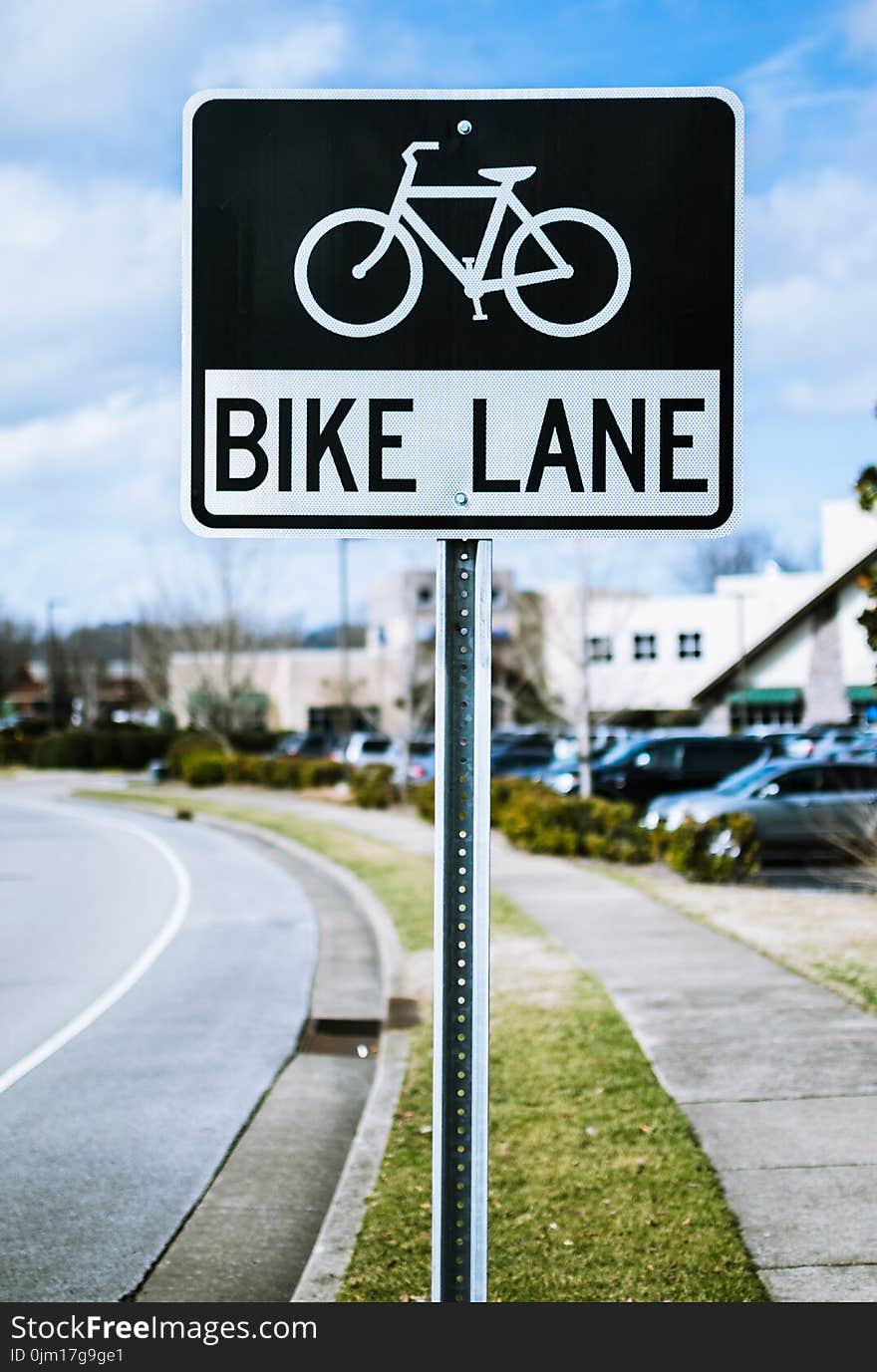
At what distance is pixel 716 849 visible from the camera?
17969 millimetres

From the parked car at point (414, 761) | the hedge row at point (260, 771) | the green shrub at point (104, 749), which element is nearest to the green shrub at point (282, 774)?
the hedge row at point (260, 771)

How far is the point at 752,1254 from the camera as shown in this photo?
15.8ft

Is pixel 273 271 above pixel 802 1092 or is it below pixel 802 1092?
above

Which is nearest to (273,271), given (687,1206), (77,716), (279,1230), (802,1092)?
(687,1206)

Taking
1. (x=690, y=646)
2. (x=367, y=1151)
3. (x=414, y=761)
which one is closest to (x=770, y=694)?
(x=690, y=646)

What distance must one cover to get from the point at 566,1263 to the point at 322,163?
376 centimetres

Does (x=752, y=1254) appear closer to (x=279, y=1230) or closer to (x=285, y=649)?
(x=279, y=1230)

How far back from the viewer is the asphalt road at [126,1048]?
5730 mm

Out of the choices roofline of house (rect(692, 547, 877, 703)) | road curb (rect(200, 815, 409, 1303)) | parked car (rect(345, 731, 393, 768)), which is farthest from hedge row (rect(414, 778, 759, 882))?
roofline of house (rect(692, 547, 877, 703))

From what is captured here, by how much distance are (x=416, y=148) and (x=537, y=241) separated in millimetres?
249

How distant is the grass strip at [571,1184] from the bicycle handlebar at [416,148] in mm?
3446

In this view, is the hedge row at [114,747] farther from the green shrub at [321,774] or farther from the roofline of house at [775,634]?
the roofline of house at [775,634]

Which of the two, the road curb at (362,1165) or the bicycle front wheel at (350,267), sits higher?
the bicycle front wheel at (350,267)

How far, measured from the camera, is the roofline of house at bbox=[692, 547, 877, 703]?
147 feet
